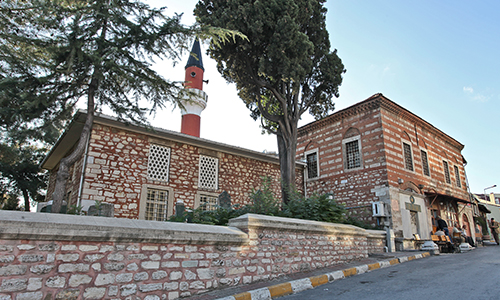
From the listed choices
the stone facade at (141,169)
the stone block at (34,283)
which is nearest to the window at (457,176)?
the stone facade at (141,169)

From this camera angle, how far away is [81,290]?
147 inches

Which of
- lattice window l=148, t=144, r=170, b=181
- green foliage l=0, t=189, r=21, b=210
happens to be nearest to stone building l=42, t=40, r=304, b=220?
lattice window l=148, t=144, r=170, b=181

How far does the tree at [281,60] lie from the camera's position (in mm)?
9805

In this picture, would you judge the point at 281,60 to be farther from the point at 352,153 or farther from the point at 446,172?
the point at 446,172

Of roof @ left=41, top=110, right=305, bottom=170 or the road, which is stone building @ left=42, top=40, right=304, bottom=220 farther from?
the road

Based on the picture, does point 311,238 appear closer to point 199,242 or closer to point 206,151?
point 199,242

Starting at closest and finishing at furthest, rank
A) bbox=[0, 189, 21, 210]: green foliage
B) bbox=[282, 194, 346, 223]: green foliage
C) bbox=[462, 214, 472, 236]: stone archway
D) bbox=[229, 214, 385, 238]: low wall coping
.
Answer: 1. bbox=[229, 214, 385, 238]: low wall coping
2. bbox=[282, 194, 346, 223]: green foliage
3. bbox=[462, 214, 472, 236]: stone archway
4. bbox=[0, 189, 21, 210]: green foliage

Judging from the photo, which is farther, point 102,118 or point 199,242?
point 102,118

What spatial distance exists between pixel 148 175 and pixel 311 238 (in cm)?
609

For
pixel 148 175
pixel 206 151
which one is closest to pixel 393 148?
pixel 206 151

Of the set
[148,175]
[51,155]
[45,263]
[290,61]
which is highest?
[290,61]

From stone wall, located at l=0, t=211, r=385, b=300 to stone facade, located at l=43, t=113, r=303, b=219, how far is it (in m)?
3.74

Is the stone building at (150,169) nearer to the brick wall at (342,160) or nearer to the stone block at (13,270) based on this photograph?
the brick wall at (342,160)

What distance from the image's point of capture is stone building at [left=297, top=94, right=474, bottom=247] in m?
13.4
